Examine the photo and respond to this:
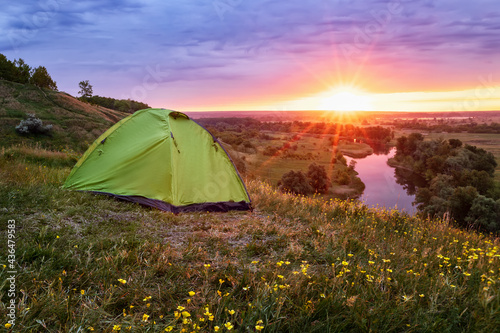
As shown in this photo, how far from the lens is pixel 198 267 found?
424cm

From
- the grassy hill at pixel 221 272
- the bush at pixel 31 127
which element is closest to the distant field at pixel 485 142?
the grassy hill at pixel 221 272

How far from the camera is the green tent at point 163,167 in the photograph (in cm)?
758

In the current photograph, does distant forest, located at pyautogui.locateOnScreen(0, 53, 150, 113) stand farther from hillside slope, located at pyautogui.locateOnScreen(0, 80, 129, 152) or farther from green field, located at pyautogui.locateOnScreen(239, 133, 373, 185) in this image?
green field, located at pyautogui.locateOnScreen(239, 133, 373, 185)

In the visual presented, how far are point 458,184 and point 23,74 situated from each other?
60473mm

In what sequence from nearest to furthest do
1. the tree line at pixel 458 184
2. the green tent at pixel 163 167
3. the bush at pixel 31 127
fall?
1. the green tent at pixel 163 167
2. the bush at pixel 31 127
3. the tree line at pixel 458 184

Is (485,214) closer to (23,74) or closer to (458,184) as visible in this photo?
(458,184)

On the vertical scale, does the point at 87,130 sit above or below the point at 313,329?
above

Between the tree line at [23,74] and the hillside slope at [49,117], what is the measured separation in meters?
7.20

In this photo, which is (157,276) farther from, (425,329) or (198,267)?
(425,329)

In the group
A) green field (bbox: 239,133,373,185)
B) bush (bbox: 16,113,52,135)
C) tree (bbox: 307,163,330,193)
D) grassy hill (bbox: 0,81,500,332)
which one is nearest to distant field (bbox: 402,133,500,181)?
green field (bbox: 239,133,373,185)

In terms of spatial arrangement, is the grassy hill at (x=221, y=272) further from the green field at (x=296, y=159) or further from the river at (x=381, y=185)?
the river at (x=381, y=185)

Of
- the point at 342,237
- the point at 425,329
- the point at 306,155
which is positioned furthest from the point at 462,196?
the point at 306,155

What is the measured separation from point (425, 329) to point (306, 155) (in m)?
80.2

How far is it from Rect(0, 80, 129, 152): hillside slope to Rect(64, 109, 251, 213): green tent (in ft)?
38.7
